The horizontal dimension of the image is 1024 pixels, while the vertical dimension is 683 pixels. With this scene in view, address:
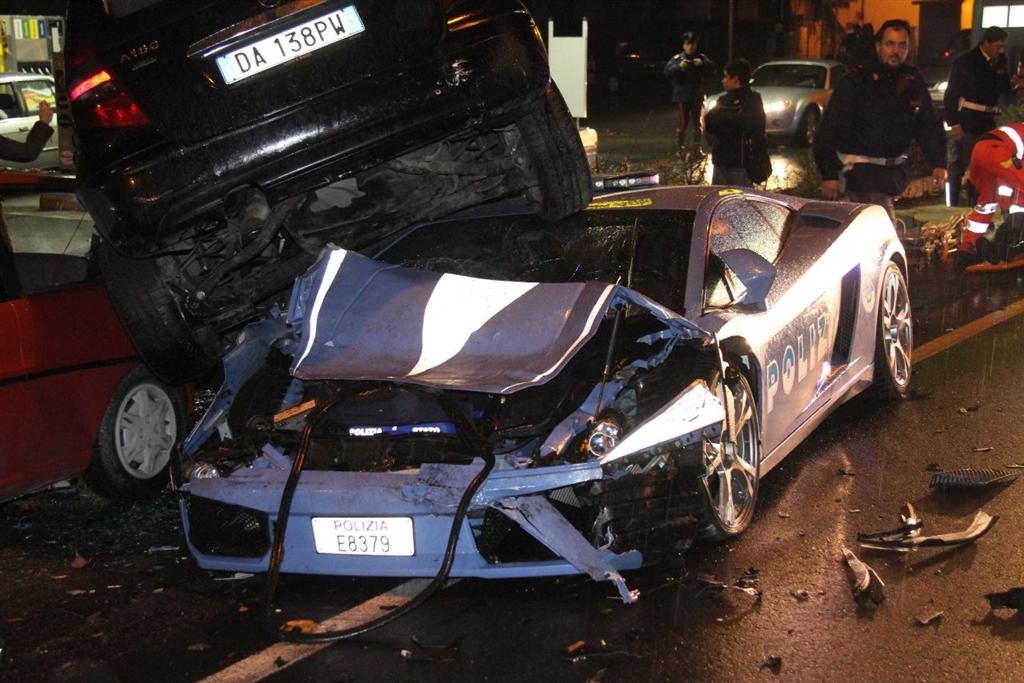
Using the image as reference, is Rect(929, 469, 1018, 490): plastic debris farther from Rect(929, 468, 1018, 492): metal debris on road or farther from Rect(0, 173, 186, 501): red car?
Rect(0, 173, 186, 501): red car

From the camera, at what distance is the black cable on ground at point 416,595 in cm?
478

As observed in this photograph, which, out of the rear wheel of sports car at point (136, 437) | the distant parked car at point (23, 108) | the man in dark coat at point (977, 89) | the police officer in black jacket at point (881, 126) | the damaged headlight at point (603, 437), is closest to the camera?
the damaged headlight at point (603, 437)

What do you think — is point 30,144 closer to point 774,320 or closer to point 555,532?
point 774,320

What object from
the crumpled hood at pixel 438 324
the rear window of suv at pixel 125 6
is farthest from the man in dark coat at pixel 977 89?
the rear window of suv at pixel 125 6

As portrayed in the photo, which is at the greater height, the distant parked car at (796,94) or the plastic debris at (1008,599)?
the plastic debris at (1008,599)

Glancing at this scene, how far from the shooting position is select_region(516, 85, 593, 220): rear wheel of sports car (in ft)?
21.2

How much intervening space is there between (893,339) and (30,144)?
6135 mm

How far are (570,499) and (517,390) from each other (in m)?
0.44

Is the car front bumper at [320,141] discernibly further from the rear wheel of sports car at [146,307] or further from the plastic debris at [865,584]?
the plastic debris at [865,584]

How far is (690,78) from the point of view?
22.3 meters

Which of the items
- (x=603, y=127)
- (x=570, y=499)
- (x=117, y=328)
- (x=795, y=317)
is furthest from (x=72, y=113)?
(x=603, y=127)

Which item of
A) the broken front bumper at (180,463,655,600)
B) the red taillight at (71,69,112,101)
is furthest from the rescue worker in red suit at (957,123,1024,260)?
the red taillight at (71,69,112,101)

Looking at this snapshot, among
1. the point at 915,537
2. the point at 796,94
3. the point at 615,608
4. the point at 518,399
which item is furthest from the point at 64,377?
the point at 796,94

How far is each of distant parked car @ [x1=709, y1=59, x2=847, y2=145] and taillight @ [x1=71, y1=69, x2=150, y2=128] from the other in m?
20.2
